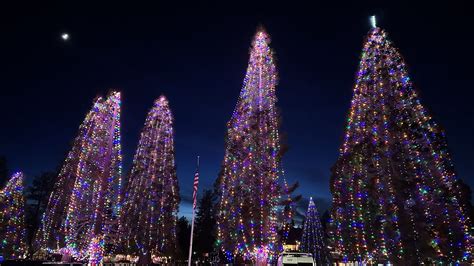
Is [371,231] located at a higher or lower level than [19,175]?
lower

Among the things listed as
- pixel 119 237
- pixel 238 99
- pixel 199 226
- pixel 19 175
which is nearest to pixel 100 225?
pixel 119 237

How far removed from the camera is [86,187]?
26.0 m

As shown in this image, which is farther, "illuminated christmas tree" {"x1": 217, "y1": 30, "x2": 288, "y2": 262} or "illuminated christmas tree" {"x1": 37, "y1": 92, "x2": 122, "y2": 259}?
"illuminated christmas tree" {"x1": 37, "y1": 92, "x2": 122, "y2": 259}

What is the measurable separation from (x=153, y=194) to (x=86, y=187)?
5.74 m

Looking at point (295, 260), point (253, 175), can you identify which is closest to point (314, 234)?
point (253, 175)

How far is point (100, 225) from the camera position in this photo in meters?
27.0

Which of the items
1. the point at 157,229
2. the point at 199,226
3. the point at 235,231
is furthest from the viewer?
the point at 199,226

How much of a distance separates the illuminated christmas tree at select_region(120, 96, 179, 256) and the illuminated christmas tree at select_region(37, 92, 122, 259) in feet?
6.63

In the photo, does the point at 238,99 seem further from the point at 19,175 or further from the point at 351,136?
the point at 19,175

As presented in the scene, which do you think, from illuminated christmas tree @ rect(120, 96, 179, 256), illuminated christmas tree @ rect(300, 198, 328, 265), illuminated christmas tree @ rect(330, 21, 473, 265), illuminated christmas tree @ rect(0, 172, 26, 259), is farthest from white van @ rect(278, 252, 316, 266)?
illuminated christmas tree @ rect(300, 198, 328, 265)

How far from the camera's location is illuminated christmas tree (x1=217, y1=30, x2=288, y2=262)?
22.7 metres

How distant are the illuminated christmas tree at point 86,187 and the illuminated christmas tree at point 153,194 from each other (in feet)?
6.63

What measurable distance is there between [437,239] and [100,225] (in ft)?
69.8

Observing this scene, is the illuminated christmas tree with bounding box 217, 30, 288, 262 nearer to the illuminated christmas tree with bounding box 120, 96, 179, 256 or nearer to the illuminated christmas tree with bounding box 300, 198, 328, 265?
the illuminated christmas tree with bounding box 120, 96, 179, 256
